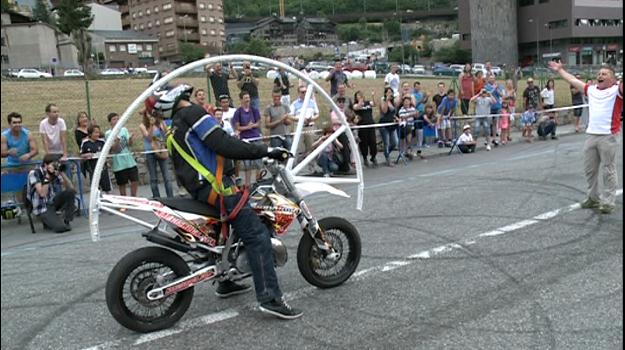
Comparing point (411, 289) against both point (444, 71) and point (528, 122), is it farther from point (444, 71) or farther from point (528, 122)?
point (444, 71)

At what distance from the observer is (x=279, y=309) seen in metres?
4.49

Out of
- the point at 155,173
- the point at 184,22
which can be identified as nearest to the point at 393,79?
the point at 155,173

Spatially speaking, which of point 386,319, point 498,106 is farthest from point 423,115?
point 386,319

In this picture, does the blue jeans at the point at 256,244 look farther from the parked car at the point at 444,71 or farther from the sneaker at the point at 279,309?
the parked car at the point at 444,71

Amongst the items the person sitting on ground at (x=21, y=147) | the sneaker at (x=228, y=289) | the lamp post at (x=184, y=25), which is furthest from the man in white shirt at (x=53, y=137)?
the lamp post at (x=184, y=25)

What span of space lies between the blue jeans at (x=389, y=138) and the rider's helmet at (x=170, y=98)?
31.2 feet

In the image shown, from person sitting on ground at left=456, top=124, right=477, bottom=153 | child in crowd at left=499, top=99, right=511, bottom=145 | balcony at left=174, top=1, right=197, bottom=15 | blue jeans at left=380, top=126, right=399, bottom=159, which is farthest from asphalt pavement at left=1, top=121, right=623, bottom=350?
balcony at left=174, top=1, right=197, bottom=15

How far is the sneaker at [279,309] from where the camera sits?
449 cm

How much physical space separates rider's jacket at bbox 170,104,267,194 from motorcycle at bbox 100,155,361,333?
0.33 metres

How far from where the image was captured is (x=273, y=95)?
12336 millimetres

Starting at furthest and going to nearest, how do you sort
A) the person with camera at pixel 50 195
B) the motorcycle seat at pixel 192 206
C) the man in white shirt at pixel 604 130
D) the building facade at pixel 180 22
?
1. the building facade at pixel 180 22
2. the person with camera at pixel 50 195
3. the man in white shirt at pixel 604 130
4. the motorcycle seat at pixel 192 206

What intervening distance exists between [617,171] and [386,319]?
487cm

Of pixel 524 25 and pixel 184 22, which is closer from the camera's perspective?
pixel 524 25

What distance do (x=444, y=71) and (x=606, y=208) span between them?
20386mm
